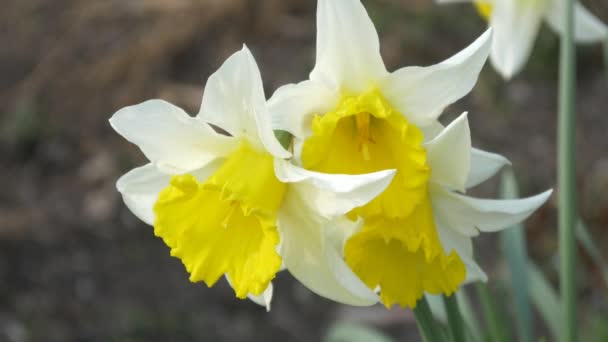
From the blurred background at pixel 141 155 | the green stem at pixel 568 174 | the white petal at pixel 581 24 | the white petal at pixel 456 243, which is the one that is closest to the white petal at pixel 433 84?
the white petal at pixel 456 243

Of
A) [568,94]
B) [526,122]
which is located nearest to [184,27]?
[526,122]

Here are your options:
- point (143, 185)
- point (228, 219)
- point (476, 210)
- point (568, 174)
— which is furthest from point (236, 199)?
point (568, 174)

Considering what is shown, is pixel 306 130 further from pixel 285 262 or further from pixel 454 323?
pixel 454 323

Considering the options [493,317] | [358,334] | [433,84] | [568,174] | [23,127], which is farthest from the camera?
[23,127]

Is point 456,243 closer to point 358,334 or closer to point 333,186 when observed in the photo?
point 333,186

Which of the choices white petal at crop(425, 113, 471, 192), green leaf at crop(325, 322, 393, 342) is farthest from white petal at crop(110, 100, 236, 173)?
green leaf at crop(325, 322, 393, 342)

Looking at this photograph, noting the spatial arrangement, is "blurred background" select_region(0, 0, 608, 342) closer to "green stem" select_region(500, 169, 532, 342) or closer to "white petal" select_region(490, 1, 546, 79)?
"green stem" select_region(500, 169, 532, 342)
